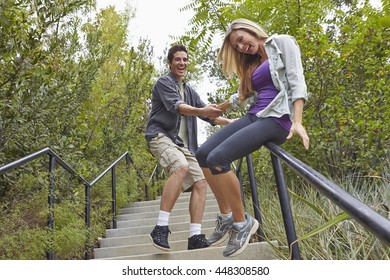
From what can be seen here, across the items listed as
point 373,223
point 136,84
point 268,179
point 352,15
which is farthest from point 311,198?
point 136,84

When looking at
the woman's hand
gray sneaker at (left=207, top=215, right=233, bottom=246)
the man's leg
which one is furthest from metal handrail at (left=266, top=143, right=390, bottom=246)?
the man's leg

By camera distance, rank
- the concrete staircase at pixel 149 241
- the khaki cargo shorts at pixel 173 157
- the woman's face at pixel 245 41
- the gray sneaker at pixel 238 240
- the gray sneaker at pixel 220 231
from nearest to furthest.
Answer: the gray sneaker at pixel 238 240, the woman's face at pixel 245 41, the gray sneaker at pixel 220 231, the concrete staircase at pixel 149 241, the khaki cargo shorts at pixel 173 157

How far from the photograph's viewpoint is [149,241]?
450cm

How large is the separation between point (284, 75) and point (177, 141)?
134cm

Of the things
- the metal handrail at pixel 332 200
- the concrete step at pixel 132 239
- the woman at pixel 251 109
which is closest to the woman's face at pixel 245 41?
Result: the woman at pixel 251 109

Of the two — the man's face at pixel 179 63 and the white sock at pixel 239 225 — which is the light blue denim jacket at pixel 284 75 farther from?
the man's face at pixel 179 63

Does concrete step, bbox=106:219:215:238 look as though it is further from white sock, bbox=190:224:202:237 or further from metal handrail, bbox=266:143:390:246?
metal handrail, bbox=266:143:390:246

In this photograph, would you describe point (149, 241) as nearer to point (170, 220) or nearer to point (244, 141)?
point (170, 220)

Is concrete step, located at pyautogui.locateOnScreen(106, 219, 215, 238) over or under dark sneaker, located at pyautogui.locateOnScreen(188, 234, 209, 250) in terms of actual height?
over

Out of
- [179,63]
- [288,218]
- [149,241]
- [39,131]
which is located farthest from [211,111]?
[149,241]

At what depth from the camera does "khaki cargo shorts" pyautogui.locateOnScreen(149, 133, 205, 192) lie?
3.40 m

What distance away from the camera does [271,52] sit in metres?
2.55

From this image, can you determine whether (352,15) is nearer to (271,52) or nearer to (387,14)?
(387,14)

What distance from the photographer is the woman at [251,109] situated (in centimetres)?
244
